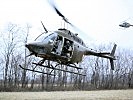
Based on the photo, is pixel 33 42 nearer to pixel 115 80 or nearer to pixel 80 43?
pixel 80 43

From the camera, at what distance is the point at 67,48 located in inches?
787

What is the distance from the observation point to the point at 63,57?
1944cm

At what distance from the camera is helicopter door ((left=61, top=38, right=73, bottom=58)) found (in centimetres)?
1976

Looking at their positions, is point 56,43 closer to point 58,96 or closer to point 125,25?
point 125,25

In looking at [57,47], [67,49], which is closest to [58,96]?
[67,49]

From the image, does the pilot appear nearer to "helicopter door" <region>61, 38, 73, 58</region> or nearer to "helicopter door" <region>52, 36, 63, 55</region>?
"helicopter door" <region>61, 38, 73, 58</region>

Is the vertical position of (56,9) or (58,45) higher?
(56,9)

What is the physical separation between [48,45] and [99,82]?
7586 centimetres

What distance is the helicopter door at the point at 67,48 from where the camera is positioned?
19.8 meters

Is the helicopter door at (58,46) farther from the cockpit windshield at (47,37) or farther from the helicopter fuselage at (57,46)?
the cockpit windshield at (47,37)

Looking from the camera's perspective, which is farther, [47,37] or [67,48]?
[67,48]

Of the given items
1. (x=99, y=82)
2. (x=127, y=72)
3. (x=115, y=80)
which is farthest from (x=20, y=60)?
(x=127, y=72)

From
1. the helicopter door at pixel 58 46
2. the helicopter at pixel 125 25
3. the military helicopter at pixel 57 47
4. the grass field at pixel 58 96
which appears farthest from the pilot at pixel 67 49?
the grass field at pixel 58 96

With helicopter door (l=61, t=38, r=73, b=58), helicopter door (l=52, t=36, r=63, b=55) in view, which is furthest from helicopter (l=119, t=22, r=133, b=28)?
helicopter door (l=52, t=36, r=63, b=55)
